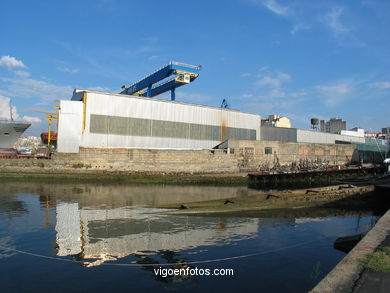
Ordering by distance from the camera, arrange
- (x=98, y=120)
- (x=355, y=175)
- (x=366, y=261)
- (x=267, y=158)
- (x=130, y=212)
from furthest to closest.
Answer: (x=267, y=158) < (x=355, y=175) < (x=98, y=120) < (x=130, y=212) < (x=366, y=261)

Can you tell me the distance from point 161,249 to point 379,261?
645 cm

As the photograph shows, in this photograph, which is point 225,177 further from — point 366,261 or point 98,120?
point 366,261

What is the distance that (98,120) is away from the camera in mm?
35156

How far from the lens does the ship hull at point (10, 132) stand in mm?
45500

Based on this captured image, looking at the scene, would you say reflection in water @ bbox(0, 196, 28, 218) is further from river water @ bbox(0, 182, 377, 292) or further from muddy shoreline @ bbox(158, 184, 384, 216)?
muddy shoreline @ bbox(158, 184, 384, 216)

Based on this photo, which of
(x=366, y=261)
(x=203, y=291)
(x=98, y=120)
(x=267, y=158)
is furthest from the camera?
(x=267, y=158)

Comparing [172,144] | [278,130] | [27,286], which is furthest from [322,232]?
[278,130]

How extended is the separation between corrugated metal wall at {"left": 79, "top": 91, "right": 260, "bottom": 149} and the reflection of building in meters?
20.6

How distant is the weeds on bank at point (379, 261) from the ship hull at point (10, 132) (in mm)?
51152

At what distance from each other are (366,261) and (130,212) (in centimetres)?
1247

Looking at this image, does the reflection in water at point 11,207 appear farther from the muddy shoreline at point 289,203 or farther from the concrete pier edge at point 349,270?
the concrete pier edge at point 349,270

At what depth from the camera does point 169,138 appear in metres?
39.3

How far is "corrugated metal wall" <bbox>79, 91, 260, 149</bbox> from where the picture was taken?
116 ft

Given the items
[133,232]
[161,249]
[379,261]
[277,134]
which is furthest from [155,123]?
[379,261]
